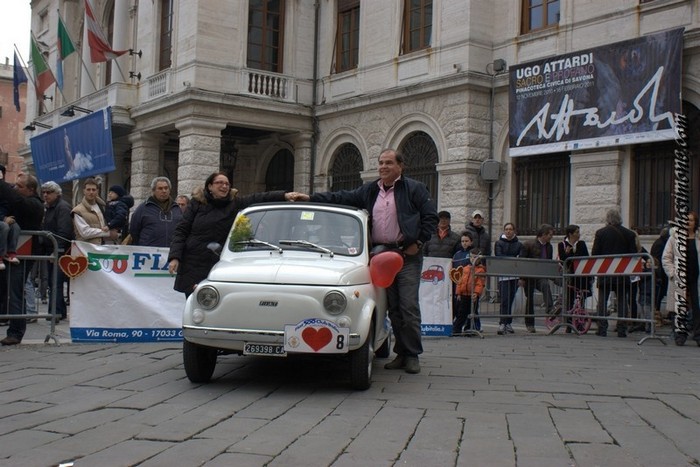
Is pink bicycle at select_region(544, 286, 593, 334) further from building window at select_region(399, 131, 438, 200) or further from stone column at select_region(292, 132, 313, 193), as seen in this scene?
stone column at select_region(292, 132, 313, 193)

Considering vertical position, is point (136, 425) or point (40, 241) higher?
point (40, 241)

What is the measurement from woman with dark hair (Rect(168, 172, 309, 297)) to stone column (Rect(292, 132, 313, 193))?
15077 mm

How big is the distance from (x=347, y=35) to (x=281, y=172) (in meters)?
5.02

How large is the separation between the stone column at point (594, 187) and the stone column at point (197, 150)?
9.96m

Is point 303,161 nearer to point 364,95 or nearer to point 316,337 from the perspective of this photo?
point 364,95

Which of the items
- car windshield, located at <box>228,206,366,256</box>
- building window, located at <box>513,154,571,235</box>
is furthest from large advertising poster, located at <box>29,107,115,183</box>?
car windshield, located at <box>228,206,366,256</box>

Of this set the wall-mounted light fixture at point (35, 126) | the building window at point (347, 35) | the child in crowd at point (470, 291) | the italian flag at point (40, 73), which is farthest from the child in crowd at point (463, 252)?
the wall-mounted light fixture at point (35, 126)

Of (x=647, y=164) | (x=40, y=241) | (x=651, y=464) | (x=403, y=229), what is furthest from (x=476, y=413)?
(x=647, y=164)

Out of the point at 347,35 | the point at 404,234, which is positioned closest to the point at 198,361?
the point at 404,234

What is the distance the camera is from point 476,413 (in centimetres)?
580

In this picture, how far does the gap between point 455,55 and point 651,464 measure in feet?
51.0

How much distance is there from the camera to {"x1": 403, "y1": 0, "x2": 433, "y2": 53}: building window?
2023 centimetres

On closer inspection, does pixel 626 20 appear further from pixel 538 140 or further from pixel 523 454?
pixel 523 454

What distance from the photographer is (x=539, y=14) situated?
1812cm
